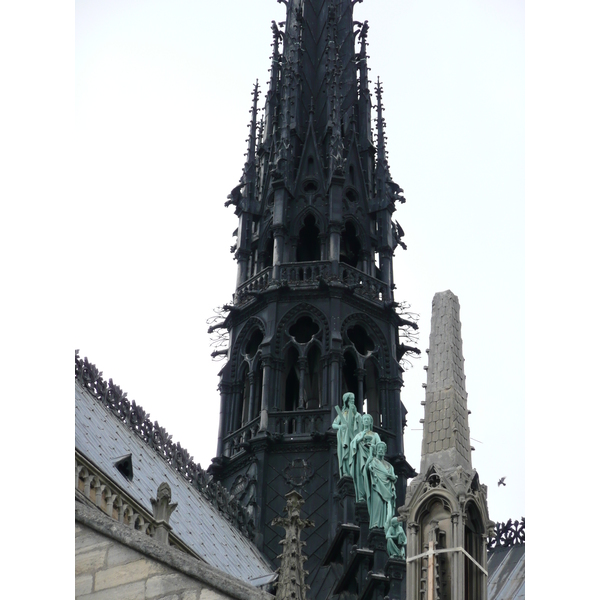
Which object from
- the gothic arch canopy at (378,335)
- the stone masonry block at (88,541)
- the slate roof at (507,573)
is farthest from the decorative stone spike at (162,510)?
the gothic arch canopy at (378,335)

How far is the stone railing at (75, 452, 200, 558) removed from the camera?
25172mm

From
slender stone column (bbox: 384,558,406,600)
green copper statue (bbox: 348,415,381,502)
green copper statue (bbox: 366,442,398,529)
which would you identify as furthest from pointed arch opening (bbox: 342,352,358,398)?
slender stone column (bbox: 384,558,406,600)

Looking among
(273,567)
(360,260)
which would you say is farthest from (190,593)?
(360,260)

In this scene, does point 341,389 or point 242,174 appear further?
point 242,174

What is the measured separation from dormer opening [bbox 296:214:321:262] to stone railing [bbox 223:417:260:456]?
674 centimetres

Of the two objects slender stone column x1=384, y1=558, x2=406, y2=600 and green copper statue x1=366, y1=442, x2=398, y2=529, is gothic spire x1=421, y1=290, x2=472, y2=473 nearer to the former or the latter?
slender stone column x1=384, y1=558, x2=406, y2=600

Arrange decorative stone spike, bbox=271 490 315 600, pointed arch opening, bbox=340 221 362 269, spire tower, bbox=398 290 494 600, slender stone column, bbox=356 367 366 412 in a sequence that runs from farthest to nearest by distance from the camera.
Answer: pointed arch opening, bbox=340 221 362 269, slender stone column, bbox=356 367 366 412, decorative stone spike, bbox=271 490 315 600, spire tower, bbox=398 290 494 600

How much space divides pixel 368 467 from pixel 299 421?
3877mm

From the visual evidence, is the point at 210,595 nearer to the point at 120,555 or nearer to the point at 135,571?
the point at 135,571

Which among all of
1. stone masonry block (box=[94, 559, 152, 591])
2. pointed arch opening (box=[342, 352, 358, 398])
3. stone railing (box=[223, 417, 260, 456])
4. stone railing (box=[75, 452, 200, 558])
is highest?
pointed arch opening (box=[342, 352, 358, 398])

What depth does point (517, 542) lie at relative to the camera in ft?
126

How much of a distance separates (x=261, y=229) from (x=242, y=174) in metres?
3.56

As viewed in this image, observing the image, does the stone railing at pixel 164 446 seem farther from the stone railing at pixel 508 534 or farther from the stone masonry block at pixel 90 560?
the stone masonry block at pixel 90 560
